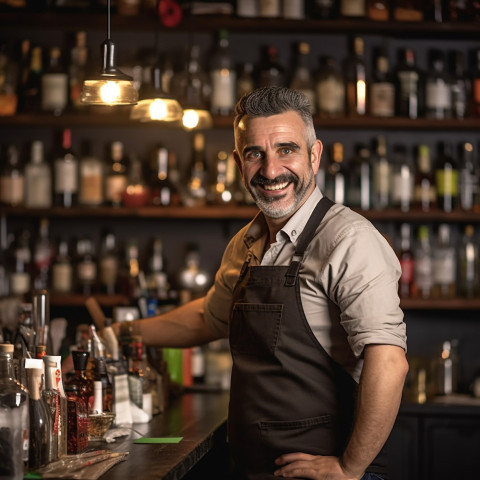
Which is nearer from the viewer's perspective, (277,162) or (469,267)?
(277,162)

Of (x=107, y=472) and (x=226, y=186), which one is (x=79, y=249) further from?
(x=107, y=472)

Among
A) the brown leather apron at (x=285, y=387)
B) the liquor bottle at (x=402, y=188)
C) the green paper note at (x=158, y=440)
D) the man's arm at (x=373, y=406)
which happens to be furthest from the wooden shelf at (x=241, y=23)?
the man's arm at (x=373, y=406)

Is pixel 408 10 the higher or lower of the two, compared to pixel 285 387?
higher

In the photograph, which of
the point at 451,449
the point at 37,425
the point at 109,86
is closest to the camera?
the point at 37,425

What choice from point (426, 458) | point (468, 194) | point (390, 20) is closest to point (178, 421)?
point (426, 458)

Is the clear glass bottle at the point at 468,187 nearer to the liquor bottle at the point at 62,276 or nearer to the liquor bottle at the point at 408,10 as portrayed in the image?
the liquor bottle at the point at 408,10

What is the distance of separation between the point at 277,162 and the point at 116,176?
175cm

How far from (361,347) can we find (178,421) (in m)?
0.82

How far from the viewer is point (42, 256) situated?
375cm

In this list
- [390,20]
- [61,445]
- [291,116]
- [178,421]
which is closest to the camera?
[61,445]

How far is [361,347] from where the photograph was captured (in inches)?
70.5

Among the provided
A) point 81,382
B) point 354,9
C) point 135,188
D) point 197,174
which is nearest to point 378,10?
point 354,9

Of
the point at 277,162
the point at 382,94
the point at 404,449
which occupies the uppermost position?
the point at 382,94

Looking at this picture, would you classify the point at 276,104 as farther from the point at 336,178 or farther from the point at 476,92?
the point at 476,92
